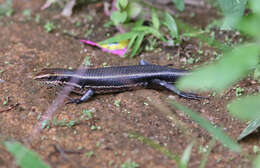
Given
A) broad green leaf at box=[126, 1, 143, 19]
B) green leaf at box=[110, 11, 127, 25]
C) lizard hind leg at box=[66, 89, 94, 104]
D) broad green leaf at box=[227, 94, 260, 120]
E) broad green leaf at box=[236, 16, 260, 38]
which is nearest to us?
broad green leaf at box=[227, 94, 260, 120]

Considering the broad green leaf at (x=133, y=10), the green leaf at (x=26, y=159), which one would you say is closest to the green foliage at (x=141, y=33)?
the broad green leaf at (x=133, y=10)

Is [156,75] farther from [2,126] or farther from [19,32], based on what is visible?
[19,32]

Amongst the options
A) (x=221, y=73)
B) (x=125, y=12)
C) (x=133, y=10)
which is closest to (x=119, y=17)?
(x=125, y=12)

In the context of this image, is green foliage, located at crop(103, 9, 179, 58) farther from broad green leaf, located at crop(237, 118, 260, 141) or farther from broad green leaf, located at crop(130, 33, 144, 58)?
broad green leaf, located at crop(237, 118, 260, 141)

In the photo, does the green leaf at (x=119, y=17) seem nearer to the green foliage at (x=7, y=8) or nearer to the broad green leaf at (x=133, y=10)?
the broad green leaf at (x=133, y=10)

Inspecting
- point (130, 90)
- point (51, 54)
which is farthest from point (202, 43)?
point (51, 54)

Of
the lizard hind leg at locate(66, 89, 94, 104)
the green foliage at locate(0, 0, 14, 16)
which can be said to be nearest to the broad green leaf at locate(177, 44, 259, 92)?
the lizard hind leg at locate(66, 89, 94, 104)

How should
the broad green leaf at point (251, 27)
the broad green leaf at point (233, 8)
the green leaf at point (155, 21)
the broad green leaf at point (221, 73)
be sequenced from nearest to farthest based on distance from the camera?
the broad green leaf at point (221, 73) < the broad green leaf at point (251, 27) < the broad green leaf at point (233, 8) < the green leaf at point (155, 21)
